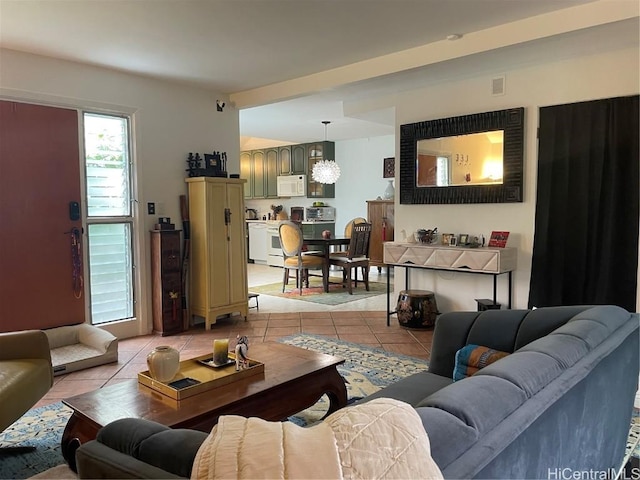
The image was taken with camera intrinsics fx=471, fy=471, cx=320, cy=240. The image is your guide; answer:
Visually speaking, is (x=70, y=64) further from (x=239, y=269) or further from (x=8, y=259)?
(x=239, y=269)

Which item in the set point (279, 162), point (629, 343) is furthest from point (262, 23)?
point (279, 162)

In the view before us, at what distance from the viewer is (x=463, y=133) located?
4.54 metres

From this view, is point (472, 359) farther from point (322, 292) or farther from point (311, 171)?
point (311, 171)

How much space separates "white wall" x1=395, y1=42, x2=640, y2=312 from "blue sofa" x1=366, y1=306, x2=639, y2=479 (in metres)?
2.21

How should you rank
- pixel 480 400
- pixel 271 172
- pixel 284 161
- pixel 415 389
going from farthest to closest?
pixel 271 172
pixel 284 161
pixel 415 389
pixel 480 400

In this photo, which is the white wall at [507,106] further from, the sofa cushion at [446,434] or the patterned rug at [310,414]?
the sofa cushion at [446,434]

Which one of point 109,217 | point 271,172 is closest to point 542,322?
point 109,217

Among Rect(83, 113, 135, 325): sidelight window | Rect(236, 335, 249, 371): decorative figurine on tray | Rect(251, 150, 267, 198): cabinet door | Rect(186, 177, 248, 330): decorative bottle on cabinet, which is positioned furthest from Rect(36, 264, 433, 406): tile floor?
Rect(251, 150, 267, 198): cabinet door

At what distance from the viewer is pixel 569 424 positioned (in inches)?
53.1

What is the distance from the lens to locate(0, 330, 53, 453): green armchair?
2.12m

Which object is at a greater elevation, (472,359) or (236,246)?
(236,246)

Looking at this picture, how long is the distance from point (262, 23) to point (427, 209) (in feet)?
8.31

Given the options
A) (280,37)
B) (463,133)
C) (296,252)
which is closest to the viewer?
(280,37)

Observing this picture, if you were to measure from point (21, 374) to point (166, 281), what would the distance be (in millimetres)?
2330
